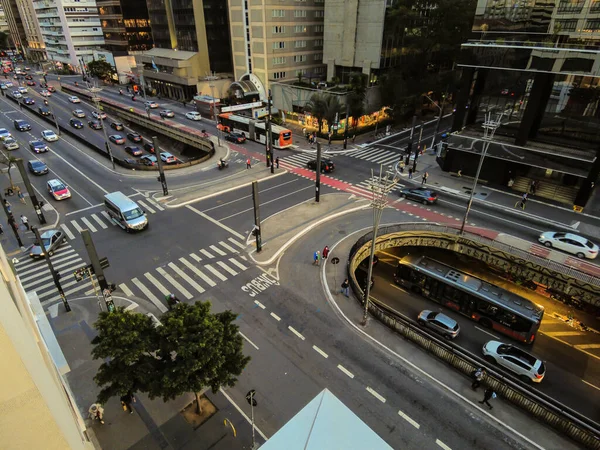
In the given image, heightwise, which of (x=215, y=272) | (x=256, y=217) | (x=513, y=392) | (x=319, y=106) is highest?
(x=319, y=106)

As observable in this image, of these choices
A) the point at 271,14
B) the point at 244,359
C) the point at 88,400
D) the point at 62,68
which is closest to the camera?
the point at 244,359

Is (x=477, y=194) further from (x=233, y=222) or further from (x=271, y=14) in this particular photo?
(x=271, y=14)

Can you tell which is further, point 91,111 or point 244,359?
point 91,111

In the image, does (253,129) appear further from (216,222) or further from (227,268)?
(227,268)

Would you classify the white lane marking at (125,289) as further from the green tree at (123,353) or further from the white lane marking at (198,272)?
the green tree at (123,353)

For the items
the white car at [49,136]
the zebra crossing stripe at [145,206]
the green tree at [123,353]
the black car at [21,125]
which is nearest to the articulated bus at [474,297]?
the green tree at [123,353]

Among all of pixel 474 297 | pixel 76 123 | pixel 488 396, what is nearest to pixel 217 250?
pixel 474 297

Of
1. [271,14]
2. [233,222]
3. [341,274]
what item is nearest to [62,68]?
[271,14]
